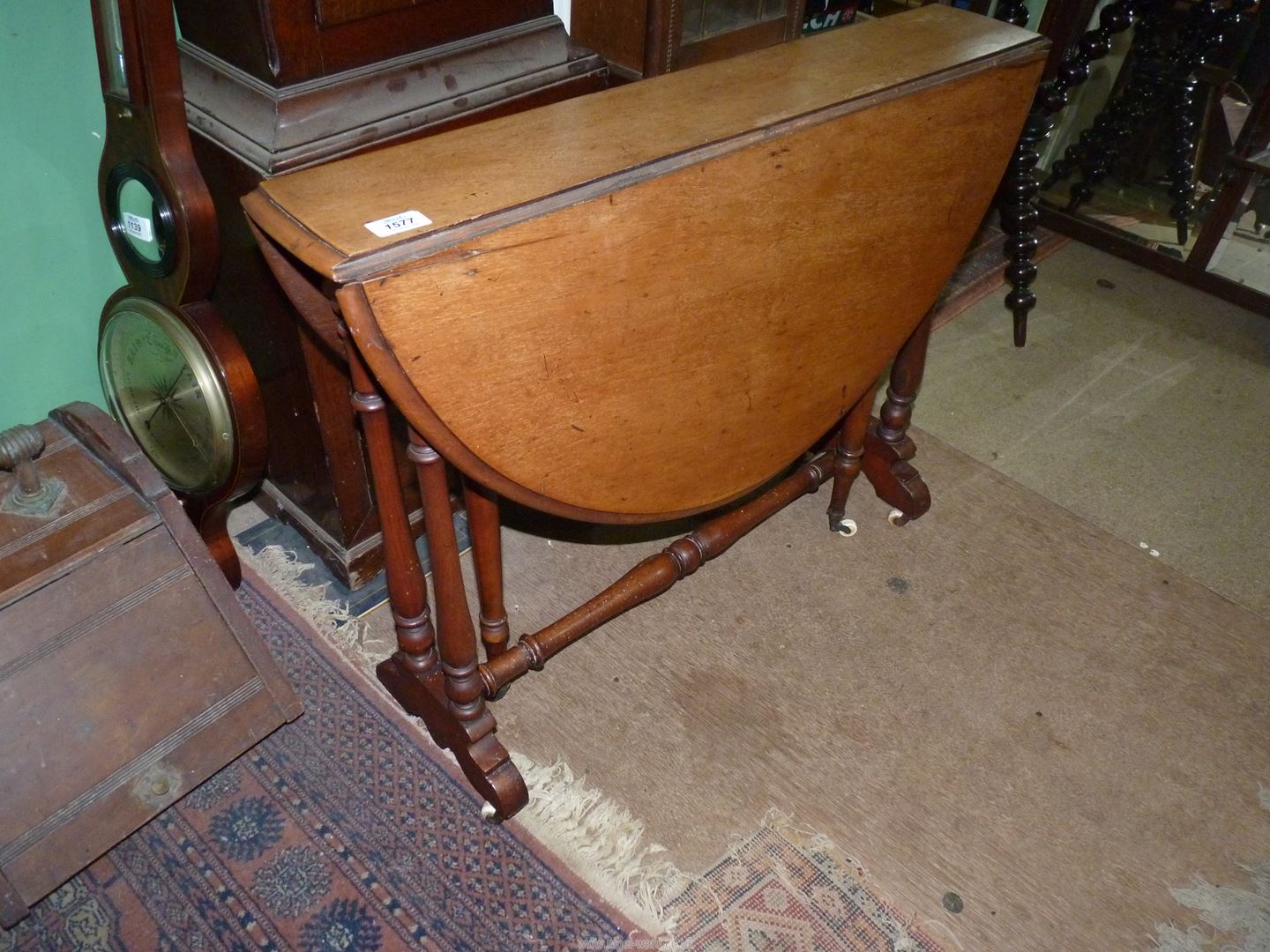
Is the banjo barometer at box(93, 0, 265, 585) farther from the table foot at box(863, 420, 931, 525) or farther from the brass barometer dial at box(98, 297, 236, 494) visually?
the table foot at box(863, 420, 931, 525)

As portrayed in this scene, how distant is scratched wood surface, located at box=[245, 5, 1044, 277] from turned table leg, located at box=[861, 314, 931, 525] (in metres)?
0.64

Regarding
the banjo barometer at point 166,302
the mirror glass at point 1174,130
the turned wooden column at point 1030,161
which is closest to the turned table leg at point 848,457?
the turned wooden column at point 1030,161

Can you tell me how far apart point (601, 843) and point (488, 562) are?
465 millimetres

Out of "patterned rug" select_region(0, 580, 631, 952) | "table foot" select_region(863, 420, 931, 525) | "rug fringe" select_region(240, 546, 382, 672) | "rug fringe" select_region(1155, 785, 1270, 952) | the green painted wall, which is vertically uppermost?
the green painted wall

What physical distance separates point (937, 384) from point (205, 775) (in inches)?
74.3

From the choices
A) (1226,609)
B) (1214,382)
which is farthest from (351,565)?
(1214,382)

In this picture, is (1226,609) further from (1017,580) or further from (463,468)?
(463,468)

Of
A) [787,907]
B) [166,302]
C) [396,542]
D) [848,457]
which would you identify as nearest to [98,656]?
[396,542]

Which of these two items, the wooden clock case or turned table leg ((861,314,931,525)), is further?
turned table leg ((861,314,931,525))

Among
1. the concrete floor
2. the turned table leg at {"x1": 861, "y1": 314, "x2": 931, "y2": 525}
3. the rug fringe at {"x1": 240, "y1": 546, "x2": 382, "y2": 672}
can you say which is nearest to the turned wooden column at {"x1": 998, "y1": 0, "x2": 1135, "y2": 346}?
the concrete floor

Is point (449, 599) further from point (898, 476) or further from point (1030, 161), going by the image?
point (1030, 161)

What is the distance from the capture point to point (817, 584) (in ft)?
6.22

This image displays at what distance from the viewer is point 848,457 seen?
1.88m

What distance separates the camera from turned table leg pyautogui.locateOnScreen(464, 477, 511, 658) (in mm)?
1425
